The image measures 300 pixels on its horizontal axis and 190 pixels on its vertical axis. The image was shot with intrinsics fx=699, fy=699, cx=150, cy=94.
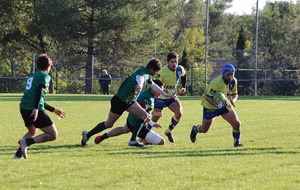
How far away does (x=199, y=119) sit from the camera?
2253 centimetres

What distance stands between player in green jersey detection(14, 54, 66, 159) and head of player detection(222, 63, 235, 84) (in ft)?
13.0

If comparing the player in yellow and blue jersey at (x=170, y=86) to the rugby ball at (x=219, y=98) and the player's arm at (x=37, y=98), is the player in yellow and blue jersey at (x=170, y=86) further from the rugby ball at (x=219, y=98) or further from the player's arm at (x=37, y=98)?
the player's arm at (x=37, y=98)

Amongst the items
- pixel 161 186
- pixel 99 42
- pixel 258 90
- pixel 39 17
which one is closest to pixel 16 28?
pixel 39 17

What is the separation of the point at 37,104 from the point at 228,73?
4404 millimetres

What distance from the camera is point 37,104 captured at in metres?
10.5

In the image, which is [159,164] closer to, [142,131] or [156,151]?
[156,151]

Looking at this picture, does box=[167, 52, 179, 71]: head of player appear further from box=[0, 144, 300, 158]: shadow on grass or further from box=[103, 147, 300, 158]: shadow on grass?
box=[103, 147, 300, 158]: shadow on grass

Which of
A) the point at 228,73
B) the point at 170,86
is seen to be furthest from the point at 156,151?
the point at 170,86

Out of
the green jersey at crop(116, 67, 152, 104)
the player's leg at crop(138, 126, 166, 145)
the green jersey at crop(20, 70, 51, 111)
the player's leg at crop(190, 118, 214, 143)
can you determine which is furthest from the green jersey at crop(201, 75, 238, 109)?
the green jersey at crop(20, 70, 51, 111)

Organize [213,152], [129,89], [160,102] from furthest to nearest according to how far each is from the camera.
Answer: [160,102], [129,89], [213,152]

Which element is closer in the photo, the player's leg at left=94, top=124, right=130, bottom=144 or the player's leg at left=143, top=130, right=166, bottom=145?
the player's leg at left=143, top=130, right=166, bottom=145

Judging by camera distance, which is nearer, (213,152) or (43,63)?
(43,63)

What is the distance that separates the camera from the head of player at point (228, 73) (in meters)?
13.5

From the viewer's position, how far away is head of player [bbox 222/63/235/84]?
44.2 ft
